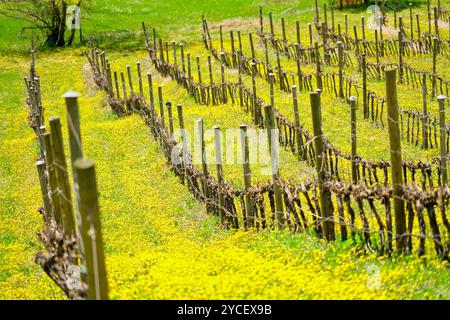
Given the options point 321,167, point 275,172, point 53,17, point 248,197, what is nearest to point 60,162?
point 321,167

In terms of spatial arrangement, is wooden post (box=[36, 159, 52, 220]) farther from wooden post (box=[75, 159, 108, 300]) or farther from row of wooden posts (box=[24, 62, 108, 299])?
wooden post (box=[75, 159, 108, 300])

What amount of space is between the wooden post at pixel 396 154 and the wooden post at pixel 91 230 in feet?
14.0

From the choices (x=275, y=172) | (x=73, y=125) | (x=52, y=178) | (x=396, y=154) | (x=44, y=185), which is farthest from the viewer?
(x=44, y=185)

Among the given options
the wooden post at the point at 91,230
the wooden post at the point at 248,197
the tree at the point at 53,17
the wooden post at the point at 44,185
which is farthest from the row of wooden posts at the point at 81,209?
the tree at the point at 53,17

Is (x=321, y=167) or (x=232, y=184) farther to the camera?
(x=232, y=184)

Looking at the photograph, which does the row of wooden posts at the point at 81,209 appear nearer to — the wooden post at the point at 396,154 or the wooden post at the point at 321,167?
the wooden post at the point at 321,167

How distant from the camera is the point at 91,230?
588 centimetres

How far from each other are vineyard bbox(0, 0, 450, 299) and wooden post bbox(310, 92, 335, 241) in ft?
0.07

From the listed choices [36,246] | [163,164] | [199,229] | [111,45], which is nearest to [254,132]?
[163,164]

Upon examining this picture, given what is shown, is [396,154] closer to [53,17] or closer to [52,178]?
[52,178]

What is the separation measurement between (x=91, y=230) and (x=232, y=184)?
8996 millimetres

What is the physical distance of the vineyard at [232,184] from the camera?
298 inches

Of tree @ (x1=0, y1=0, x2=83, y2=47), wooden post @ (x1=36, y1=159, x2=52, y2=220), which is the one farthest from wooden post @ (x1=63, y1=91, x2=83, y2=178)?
tree @ (x1=0, y1=0, x2=83, y2=47)
